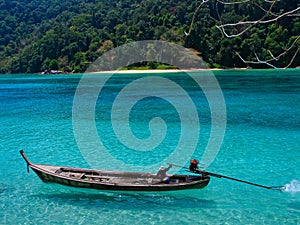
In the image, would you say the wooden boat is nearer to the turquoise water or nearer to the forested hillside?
the turquoise water

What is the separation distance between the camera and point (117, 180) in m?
15.6

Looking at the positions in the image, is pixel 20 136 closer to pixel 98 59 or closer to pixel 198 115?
pixel 198 115

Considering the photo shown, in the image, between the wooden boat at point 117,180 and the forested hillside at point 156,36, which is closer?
the wooden boat at point 117,180

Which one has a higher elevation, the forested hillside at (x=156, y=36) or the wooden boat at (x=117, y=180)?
the forested hillside at (x=156, y=36)

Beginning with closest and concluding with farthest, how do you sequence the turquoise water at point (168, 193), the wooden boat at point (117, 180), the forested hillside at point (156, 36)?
the turquoise water at point (168, 193) → the wooden boat at point (117, 180) → the forested hillside at point (156, 36)

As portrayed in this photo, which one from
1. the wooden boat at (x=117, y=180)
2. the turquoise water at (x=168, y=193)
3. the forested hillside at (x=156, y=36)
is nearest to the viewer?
the turquoise water at (x=168, y=193)

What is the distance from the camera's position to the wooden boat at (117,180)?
14618 mm

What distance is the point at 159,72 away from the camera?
110 meters

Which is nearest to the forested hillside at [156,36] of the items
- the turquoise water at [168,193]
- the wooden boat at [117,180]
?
the turquoise water at [168,193]

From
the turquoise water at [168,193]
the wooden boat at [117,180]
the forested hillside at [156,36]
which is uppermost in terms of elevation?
the forested hillside at [156,36]

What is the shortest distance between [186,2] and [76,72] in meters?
55.9

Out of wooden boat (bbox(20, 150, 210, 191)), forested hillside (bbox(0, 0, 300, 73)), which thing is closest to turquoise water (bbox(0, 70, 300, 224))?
wooden boat (bbox(20, 150, 210, 191))

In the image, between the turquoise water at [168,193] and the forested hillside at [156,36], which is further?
the forested hillside at [156,36]

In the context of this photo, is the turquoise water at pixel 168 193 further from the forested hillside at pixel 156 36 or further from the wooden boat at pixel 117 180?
the forested hillside at pixel 156 36
